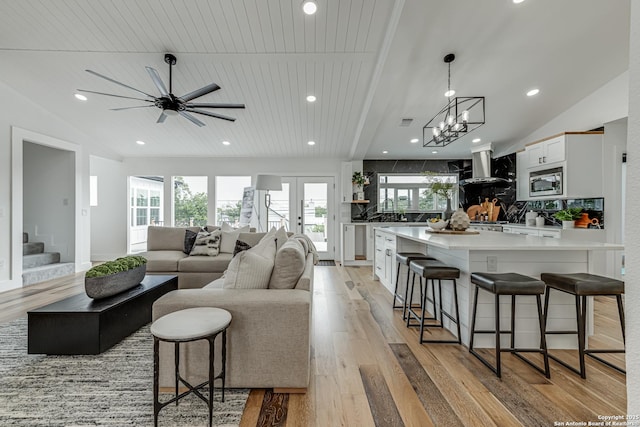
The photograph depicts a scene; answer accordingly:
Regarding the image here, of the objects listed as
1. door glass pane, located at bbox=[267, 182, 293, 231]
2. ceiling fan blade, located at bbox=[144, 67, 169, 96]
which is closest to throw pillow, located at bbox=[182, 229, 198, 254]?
ceiling fan blade, located at bbox=[144, 67, 169, 96]

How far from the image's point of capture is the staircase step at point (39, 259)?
4.68 metres

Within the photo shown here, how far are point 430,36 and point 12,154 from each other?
5.86m

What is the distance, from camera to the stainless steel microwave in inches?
174

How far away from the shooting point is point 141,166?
664 cm

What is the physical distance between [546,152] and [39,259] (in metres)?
8.74

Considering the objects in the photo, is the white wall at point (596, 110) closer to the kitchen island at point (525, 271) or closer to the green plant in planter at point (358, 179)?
the kitchen island at point (525, 271)

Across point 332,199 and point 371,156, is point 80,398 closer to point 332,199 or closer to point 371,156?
point 332,199

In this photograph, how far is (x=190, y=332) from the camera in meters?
1.39

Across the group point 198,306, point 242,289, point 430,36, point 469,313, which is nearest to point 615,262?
point 469,313

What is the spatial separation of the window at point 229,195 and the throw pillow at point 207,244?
2.42 metres

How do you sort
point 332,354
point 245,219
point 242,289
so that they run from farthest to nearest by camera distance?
1. point 245,219
2. point 332,354
3. point 242,289

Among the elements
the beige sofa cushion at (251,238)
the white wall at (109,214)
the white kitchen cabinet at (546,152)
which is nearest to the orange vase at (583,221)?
the white kitchen cabinet at (546,152)

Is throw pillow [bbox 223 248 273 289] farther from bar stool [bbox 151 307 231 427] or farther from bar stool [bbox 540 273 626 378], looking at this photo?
bar stool [bbox 540 273 626 378]

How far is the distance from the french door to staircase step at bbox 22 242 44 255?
4231mm
